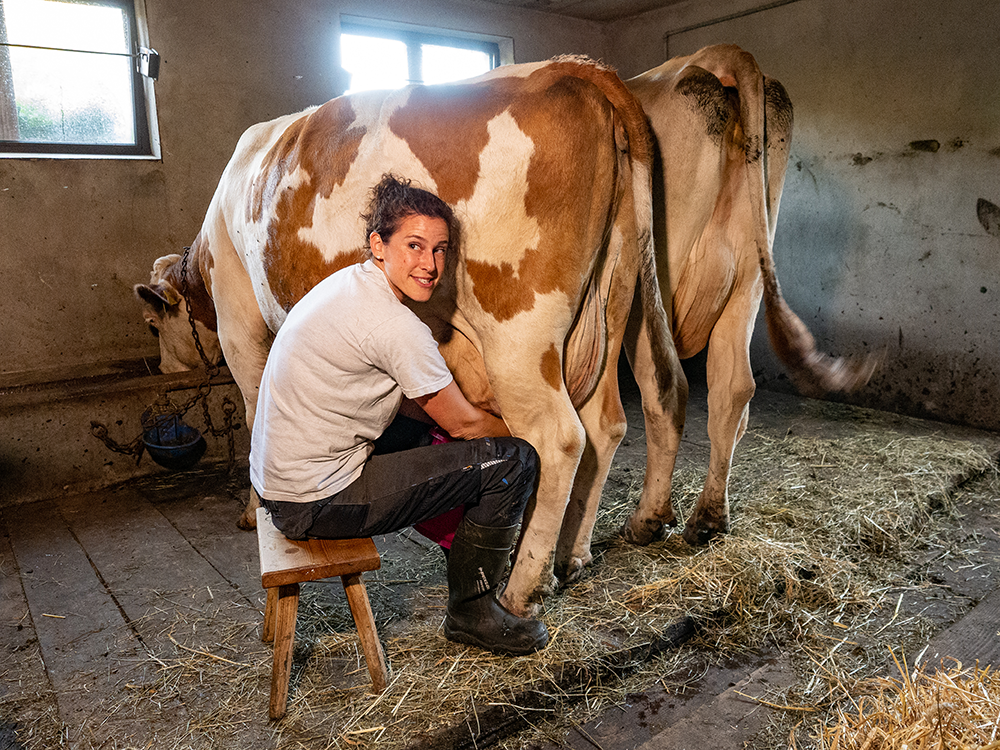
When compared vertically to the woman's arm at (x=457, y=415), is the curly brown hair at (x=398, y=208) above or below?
above

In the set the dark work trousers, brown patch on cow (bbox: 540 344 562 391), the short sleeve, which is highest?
the short sleeve

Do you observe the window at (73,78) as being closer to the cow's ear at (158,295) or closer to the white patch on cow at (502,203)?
the cow's ear at (158,295)

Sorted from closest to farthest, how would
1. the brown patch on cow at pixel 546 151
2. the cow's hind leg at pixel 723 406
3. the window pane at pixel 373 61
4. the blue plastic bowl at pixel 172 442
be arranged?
the brown patch on cow at pixel 546 151
the cow's hind leg at pixel 723 406
the blue plastic bowl at pixel 172 442
the window pane at pixel 373 61

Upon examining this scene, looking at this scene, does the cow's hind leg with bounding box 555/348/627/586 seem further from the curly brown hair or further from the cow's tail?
the curly brown hair

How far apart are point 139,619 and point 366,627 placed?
4.17 ft

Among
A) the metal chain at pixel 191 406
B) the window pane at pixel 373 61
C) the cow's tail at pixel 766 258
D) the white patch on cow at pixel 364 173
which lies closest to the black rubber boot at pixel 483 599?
the white patch on cow at pixel 364 173

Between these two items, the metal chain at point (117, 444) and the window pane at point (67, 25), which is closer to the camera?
the metal chain at point (117, 444)

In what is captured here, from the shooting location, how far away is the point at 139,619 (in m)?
3.04

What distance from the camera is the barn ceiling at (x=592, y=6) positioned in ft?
21.6

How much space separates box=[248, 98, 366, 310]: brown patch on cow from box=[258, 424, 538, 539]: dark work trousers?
909 mm

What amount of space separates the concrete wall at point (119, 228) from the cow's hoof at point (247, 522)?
1.32m

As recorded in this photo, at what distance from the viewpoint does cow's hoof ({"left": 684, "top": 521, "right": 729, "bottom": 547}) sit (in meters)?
3.48

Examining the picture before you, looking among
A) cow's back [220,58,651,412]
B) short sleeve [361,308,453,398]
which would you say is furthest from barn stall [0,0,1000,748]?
cow's back [220,58,651,412]

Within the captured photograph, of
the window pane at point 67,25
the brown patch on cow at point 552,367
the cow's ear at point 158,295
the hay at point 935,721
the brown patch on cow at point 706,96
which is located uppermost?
the window pane at point 67,25
